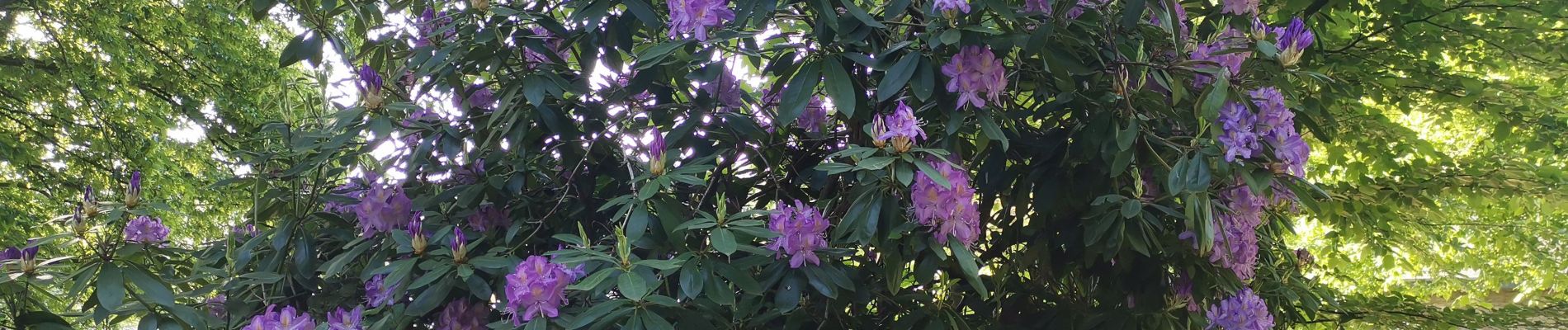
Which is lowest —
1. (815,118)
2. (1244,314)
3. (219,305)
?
(1244,314)

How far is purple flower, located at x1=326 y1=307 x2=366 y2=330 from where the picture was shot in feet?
Result: 5.08

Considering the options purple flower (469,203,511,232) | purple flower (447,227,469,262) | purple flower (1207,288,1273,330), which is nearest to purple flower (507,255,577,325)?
purple flower (447,227,469,262)

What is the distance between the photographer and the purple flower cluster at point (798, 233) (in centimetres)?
136

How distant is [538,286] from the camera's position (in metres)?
1.35

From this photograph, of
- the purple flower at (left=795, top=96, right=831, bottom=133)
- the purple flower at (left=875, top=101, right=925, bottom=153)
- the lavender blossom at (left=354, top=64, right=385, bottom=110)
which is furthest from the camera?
the purple flower at (left=795, top=96, right=831, bottom=133)

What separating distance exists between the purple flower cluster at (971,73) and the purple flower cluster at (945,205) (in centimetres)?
11

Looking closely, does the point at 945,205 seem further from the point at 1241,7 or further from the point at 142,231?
the point at 142,231

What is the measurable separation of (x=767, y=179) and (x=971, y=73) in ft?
2.01

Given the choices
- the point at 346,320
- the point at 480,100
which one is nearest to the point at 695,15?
the point at 480,100

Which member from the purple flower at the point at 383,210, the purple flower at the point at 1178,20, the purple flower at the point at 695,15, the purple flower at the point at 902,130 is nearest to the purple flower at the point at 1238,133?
the purple flower at the point at 1178,20

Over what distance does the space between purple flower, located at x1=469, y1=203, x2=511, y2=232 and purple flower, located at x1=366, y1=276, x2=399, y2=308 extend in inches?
7.1

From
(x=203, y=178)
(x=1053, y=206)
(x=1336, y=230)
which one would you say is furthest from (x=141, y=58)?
(x=1336, y=230)

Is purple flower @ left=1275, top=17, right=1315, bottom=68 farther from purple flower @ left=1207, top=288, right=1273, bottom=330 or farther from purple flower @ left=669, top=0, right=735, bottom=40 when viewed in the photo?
purple flower @ left=669, top=0, right=735, bottom=40

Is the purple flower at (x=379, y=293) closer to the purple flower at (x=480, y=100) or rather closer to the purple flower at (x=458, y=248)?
the purple flower at (x=458, y=248)
